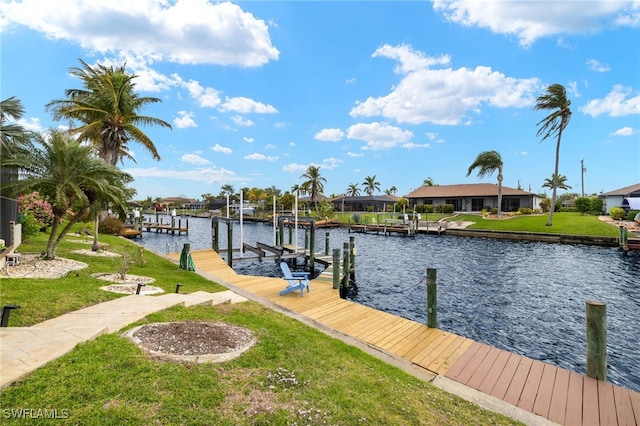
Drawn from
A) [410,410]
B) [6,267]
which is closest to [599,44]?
[410,410]

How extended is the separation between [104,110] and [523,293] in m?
29.5

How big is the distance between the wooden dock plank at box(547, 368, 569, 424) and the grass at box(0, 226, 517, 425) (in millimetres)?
903

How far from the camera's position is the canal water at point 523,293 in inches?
333

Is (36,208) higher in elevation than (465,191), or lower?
lower

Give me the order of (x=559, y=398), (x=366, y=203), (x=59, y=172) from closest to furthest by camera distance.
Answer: (x=559, y=398)
(x=59, y=172)
(x=366, y=203)

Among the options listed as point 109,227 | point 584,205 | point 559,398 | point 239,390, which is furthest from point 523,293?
point 584,205

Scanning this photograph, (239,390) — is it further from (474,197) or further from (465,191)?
(465,191)

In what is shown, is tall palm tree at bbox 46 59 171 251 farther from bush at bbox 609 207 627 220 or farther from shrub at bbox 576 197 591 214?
shrub at bbox 576 197 591 214

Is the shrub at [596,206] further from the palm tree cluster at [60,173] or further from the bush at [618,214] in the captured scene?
the palm tree cluster at [60,173]

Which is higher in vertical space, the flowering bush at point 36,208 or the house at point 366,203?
the house at point 366,203

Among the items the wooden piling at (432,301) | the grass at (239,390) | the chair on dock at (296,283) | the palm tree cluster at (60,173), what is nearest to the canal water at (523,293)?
the wooden piling at (432,301)

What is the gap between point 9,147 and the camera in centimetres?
1072

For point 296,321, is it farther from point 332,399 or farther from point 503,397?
point 503,397

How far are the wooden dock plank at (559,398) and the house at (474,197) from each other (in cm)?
5161
